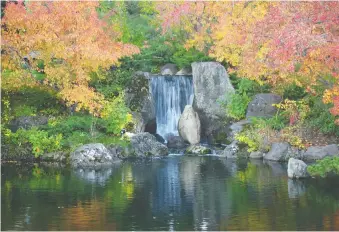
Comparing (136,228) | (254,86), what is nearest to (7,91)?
(254,86)

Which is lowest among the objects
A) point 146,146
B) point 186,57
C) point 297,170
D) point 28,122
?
point 297,170

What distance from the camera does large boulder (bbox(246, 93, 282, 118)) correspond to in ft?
95.5

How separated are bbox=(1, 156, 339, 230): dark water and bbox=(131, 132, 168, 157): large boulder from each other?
2.45m

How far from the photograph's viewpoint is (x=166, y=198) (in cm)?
1823

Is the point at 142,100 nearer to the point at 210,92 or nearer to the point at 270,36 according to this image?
the point at 210,92

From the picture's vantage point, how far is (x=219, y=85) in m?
31.6

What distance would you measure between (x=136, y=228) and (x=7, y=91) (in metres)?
15.9

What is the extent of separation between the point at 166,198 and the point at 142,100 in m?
13.0

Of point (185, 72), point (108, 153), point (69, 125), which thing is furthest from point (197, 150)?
point (185, 72)

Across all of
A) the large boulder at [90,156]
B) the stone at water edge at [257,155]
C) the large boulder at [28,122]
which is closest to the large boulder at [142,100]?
the large boulder at [28,122]

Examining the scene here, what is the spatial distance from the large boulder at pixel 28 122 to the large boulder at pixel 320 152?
10.8m

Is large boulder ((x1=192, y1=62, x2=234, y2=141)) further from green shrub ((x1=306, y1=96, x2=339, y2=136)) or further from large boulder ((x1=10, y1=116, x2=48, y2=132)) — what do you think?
large boulder ((x1=10, y1=116, x2=48, y2=132))

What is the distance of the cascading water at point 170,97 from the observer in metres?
31.4

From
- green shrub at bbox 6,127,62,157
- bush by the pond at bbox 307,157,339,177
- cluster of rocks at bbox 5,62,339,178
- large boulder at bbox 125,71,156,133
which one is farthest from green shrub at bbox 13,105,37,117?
bush by the pond at bbox 307,157,339,177
